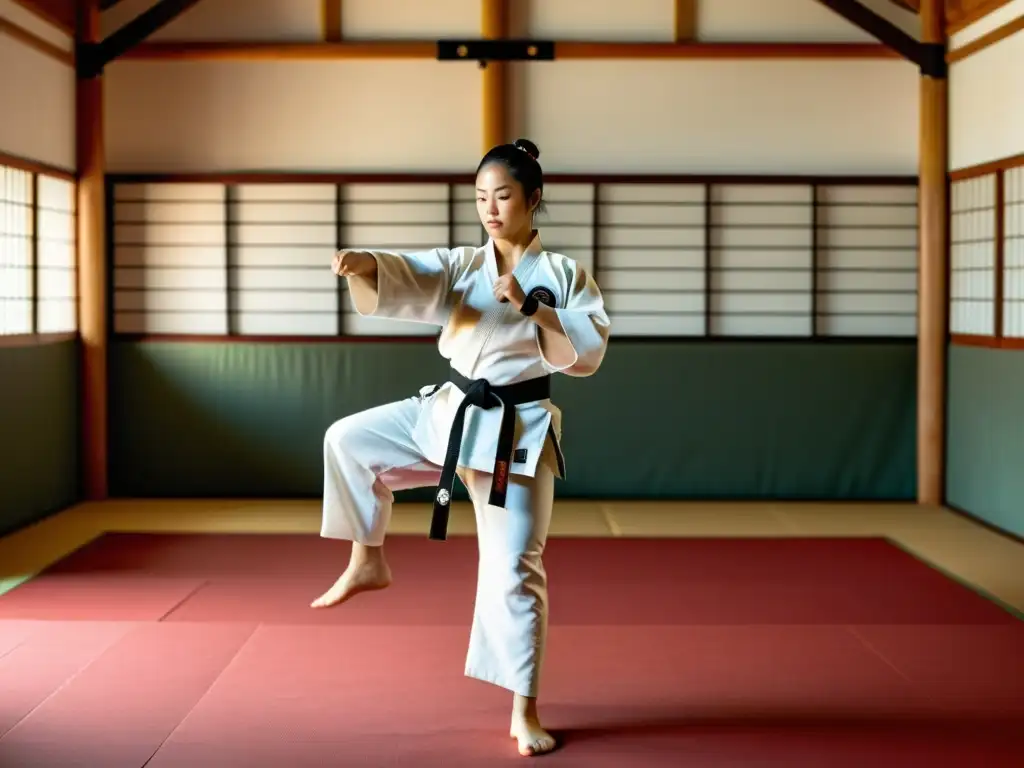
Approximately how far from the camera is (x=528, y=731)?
9.53 ft

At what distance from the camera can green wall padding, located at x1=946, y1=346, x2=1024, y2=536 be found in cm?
576

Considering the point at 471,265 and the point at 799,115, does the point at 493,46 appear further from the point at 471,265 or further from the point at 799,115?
the point at 471,265

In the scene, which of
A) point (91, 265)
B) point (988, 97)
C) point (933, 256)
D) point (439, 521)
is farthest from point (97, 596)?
point (988, 97)

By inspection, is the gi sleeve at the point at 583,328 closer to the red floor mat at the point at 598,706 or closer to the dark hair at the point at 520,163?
the dark hair at the point at 520,163

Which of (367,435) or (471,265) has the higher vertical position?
(471,265)

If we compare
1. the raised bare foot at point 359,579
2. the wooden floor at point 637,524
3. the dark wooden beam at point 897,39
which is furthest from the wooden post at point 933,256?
the raised bare foot at point 359,579

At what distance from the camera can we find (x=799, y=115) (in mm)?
6734

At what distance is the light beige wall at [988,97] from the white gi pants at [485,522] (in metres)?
3.89

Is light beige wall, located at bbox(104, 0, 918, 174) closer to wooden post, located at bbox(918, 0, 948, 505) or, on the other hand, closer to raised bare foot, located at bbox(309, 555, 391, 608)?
wooden post, located at bbox(918, 0, 948, 505)

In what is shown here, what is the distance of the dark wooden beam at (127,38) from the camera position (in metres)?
6.47

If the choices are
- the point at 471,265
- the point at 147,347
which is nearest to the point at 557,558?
the point at 471,265

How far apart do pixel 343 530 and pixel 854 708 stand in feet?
4.75

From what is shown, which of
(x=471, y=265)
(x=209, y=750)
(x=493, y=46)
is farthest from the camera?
(x=493, y=46)

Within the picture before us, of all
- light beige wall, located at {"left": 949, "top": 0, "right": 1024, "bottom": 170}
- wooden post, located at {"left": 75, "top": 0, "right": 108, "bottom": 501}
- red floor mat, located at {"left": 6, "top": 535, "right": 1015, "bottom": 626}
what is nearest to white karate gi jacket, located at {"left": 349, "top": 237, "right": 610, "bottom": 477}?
red floor mat, located at {"left": 6, "top": 535, "right": 1015, "bottom": 626}
